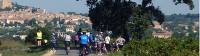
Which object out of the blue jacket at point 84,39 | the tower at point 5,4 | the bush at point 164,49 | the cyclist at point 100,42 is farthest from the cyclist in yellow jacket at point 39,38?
the tower at point 5,4

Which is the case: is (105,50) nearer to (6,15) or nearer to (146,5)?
(146,5)

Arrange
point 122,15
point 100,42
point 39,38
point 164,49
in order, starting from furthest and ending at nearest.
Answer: point 122,15 < point 39,38 < point 100,42 < point 164,49

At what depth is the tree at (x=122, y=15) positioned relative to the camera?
141 feet

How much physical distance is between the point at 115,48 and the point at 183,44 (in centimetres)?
865

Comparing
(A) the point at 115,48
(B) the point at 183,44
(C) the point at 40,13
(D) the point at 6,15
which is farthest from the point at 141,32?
(C) the point at 40,13

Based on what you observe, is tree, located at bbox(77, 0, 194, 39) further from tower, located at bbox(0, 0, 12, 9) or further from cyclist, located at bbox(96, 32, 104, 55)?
tower, located at bbox(0, 0, 12, 9)

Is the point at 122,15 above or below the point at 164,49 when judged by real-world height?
below

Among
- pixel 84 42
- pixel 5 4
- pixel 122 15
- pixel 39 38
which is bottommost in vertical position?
pixel 5 4

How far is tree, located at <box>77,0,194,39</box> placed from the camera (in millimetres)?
43031

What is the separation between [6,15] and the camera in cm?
11688

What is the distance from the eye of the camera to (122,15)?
45.2 metres

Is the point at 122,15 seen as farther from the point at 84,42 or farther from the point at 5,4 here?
the point at 5,4

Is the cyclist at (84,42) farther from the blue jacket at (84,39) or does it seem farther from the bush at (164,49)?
the bush at (164,49)

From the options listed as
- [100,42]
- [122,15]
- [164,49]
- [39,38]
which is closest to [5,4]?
[122,15]
